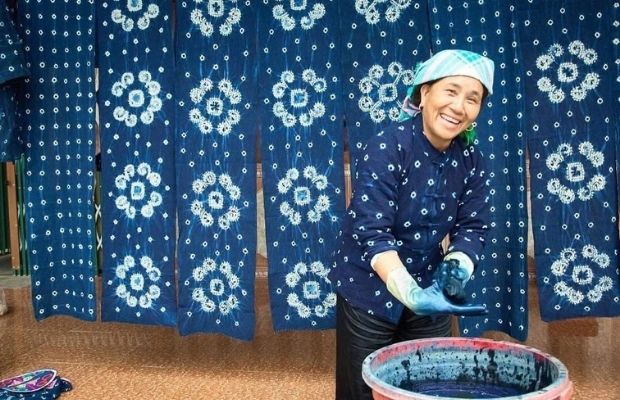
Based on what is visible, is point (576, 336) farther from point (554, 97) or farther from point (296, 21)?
point (296, 21)

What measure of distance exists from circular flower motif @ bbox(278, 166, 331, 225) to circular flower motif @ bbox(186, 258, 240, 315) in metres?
0.38

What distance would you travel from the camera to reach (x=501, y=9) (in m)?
2.54

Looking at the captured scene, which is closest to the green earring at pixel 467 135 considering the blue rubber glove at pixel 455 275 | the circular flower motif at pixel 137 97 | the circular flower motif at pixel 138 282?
the blue rubber glove at pixel 455 275

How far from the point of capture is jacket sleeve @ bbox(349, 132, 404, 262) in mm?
1557

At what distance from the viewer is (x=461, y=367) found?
1508 millimetres

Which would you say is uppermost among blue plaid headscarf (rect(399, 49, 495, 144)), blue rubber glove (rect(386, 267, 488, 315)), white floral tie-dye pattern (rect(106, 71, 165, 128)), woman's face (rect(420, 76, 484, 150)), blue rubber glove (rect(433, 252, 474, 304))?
white floral tie-dye pattern (rect(106, 71, 165, 128))

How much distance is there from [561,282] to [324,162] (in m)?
1.10

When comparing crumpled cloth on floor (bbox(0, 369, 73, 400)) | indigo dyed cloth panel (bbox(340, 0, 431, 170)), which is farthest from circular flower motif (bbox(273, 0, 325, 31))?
crumpled cloth on floor (bbox(0, 369, 73, 400))

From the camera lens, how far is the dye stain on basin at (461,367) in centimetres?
144

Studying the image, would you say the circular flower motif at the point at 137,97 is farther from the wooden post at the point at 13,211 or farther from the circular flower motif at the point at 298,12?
the wooden post at the point at 13,211

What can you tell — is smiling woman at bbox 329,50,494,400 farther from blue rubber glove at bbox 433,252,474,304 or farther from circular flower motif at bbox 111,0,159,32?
circular flower motif at bbox 111,0,159,32

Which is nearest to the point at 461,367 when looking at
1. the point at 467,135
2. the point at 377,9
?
the point at 467,135

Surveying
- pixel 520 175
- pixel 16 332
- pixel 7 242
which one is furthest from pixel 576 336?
pixel 7 242

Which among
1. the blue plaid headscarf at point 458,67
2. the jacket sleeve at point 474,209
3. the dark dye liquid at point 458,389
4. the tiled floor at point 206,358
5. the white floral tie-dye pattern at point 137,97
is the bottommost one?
the tiled floor at point 206,358
